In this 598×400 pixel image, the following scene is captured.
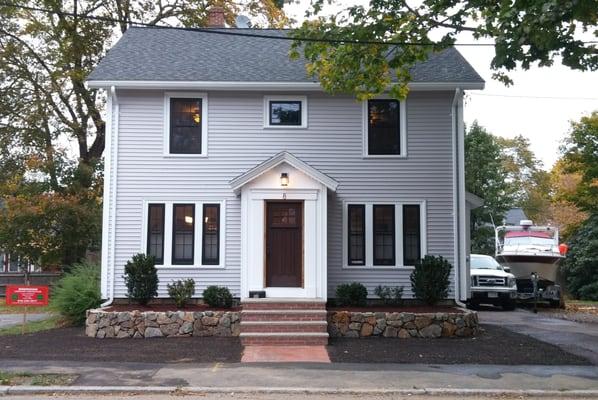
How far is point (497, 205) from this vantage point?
40.6 m

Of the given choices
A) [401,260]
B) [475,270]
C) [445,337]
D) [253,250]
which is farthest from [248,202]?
[475,270]

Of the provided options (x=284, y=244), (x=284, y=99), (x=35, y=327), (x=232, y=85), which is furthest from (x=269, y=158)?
(x=35, y=327)

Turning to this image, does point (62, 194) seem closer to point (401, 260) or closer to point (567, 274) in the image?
point (401, 260)

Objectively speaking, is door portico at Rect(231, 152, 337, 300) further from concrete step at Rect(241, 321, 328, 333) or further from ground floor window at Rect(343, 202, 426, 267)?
concrete step at Rect(241, 321, 328, 333)

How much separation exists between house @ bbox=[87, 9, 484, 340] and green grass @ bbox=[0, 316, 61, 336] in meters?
1.80

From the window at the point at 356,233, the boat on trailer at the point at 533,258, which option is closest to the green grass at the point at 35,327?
the window at the point at 356,233

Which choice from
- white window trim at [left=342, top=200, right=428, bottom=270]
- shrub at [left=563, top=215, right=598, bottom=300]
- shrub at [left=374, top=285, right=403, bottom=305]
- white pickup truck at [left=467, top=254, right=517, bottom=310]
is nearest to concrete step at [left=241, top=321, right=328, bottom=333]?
shrub at [left=374, top=285, right=403, bottom=305]

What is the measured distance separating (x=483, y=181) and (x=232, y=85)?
92.6ft

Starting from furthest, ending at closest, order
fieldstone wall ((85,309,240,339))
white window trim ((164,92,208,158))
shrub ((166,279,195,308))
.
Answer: white window trim ((164,92,208,158)), shrub ((166,279,195,308)), fieldstone wall ((85,309,240,339))

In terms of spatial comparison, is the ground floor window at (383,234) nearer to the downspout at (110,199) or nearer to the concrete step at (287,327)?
the concrete step at (287,327)

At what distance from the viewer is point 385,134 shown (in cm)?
1670

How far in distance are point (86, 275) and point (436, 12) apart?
36.7 ft

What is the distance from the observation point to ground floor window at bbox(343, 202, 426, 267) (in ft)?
53.7

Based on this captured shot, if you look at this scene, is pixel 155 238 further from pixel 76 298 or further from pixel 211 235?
pixel 76 298
